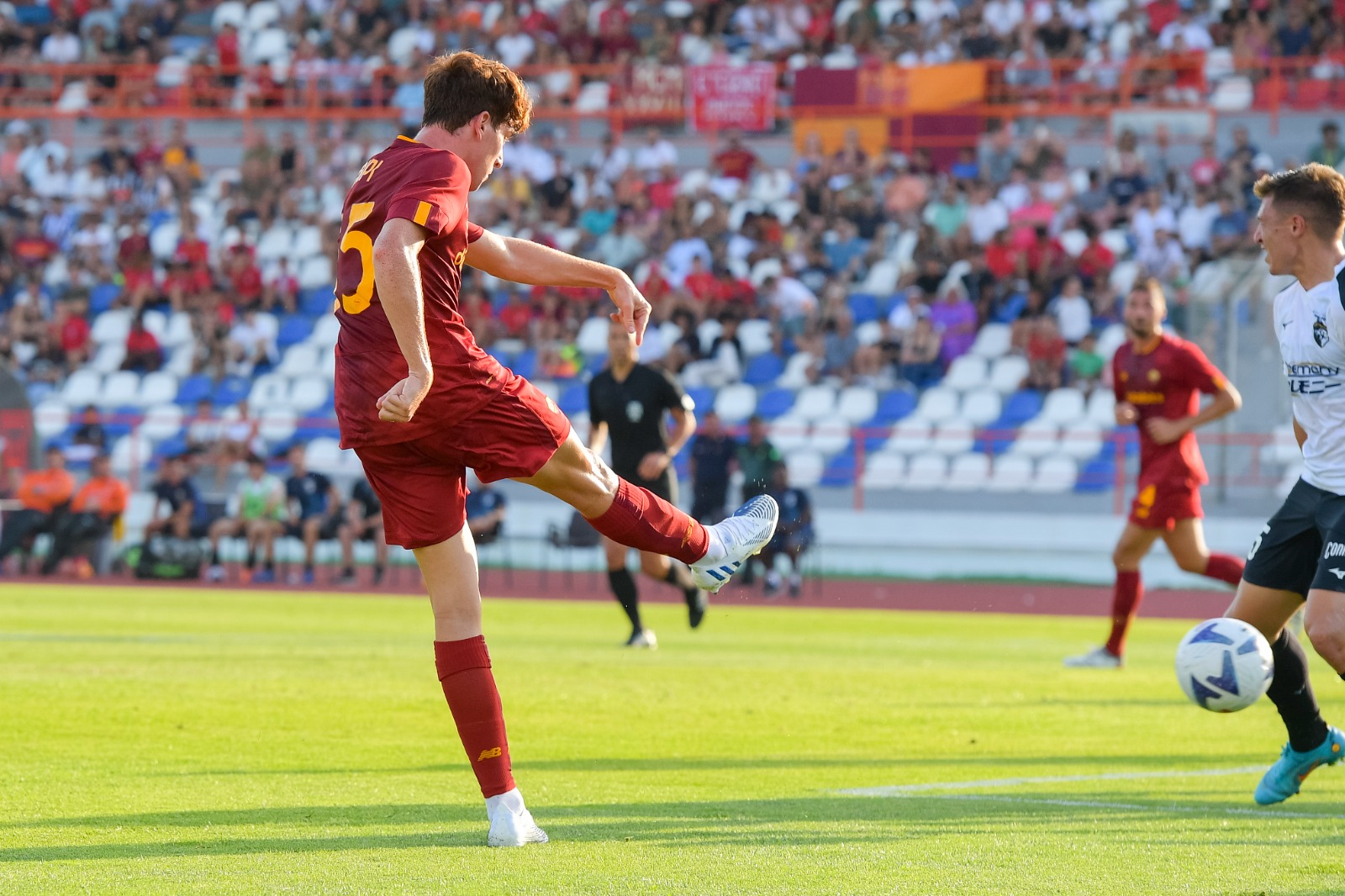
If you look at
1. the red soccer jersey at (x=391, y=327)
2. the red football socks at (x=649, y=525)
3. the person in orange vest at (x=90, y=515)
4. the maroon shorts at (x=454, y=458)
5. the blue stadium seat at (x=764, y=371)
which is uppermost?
the red soccer jersey at (x=391, y=327)

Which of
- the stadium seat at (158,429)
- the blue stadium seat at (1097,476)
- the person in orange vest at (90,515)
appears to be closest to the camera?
the person in orange vest at (90,515)

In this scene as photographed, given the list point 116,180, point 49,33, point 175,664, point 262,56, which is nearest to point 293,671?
point 175,664

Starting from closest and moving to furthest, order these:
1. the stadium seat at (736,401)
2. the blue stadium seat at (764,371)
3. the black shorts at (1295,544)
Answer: the black shorts at (1295,544) < the stadium seat at (736,401) < the blue stadium seat at (764,371)

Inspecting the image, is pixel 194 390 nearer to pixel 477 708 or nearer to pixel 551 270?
pixel 551 270

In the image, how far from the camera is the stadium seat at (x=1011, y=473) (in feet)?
76.0

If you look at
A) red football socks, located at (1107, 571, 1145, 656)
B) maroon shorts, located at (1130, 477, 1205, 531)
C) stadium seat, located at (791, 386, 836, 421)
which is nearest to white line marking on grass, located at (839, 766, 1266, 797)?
maroon shorts, located at (1130, 477, 1205, 531)

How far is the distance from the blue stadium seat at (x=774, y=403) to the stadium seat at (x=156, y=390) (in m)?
9.64

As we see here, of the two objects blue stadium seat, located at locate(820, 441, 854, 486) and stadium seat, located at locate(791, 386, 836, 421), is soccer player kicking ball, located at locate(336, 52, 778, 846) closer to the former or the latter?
blue stadium seat, located at locate(820, 441, 854, 486)

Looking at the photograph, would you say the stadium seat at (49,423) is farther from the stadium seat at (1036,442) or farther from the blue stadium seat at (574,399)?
the stadium seat at (1036,442)

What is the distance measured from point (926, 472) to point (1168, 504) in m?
11.5

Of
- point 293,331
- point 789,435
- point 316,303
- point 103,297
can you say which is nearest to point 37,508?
point 293,331

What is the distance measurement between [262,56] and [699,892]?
32466mm

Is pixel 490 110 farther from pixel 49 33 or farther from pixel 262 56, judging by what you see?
pixel 49 33

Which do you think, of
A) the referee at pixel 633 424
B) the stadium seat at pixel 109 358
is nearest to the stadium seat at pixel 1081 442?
the referee at pixel 633 424
